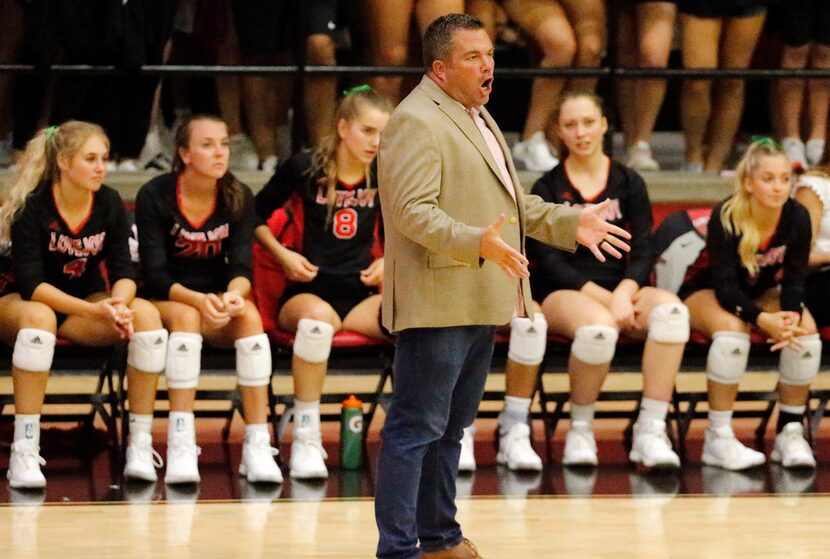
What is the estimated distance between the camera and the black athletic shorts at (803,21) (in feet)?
23.2

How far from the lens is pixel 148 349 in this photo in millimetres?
5324

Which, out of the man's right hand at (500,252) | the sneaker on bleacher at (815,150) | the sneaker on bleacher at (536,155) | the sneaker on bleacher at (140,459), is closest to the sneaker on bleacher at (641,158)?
the sneaker on bleacher at (536,155)

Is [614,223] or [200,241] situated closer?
[200,241]

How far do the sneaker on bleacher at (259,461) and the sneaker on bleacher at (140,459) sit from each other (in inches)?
13.0

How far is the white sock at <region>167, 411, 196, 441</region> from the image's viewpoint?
5305 mm

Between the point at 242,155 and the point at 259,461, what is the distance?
211cm

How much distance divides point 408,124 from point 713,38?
3.58m

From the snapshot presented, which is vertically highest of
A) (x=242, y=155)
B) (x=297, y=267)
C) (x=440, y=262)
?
(x=242, y=155)

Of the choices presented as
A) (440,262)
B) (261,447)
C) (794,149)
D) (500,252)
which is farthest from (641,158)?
(500,252)

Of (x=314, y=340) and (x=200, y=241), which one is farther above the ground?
(x=200, y=241)

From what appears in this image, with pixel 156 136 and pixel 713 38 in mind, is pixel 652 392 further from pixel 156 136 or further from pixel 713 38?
pixel 156 136

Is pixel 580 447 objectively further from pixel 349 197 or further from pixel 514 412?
pixel 349 197

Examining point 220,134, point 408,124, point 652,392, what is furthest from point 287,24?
point 408,124

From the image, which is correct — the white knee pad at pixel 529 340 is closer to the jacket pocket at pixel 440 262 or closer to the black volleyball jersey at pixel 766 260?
the black volleyball jersey at pixel 766 260
